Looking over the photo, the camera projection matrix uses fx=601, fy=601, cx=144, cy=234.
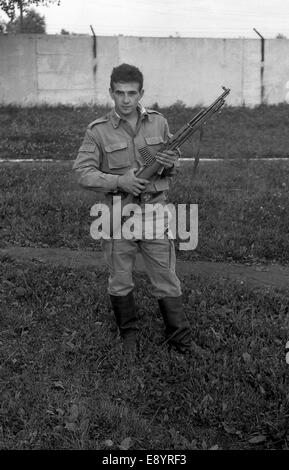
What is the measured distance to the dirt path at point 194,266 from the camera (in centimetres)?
558

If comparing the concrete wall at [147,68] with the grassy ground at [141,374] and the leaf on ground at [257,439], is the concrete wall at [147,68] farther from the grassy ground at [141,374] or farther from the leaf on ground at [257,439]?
the leaf on ground at [257,439]

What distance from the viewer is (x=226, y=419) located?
3383 mm

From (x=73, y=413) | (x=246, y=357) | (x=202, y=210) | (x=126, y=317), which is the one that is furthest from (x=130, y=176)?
(x=202, y=210)

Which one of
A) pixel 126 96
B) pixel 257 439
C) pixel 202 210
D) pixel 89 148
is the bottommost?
pixel 257 439

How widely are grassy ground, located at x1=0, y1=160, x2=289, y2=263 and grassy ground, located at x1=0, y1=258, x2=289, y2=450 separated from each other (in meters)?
1.25

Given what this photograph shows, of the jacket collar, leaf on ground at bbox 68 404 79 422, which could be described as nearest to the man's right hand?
the jacket collar

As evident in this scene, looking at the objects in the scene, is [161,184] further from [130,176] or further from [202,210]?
[202,210]

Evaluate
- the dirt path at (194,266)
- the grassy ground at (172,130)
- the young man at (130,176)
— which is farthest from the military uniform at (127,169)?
the grassy ground at (172,130)

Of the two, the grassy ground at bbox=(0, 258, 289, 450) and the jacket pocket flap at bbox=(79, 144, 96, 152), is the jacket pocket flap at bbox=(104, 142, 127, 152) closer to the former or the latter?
the jacket pocket flap at bbox=(79, 144, 96, 152)

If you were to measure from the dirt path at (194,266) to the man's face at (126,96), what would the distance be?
6.81ft

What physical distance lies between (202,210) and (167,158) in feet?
11.7

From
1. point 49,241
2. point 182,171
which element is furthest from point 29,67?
point 49,241

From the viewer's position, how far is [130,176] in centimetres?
389

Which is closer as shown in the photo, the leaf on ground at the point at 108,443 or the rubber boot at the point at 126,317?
the leaf on ground at the point at 108,443
